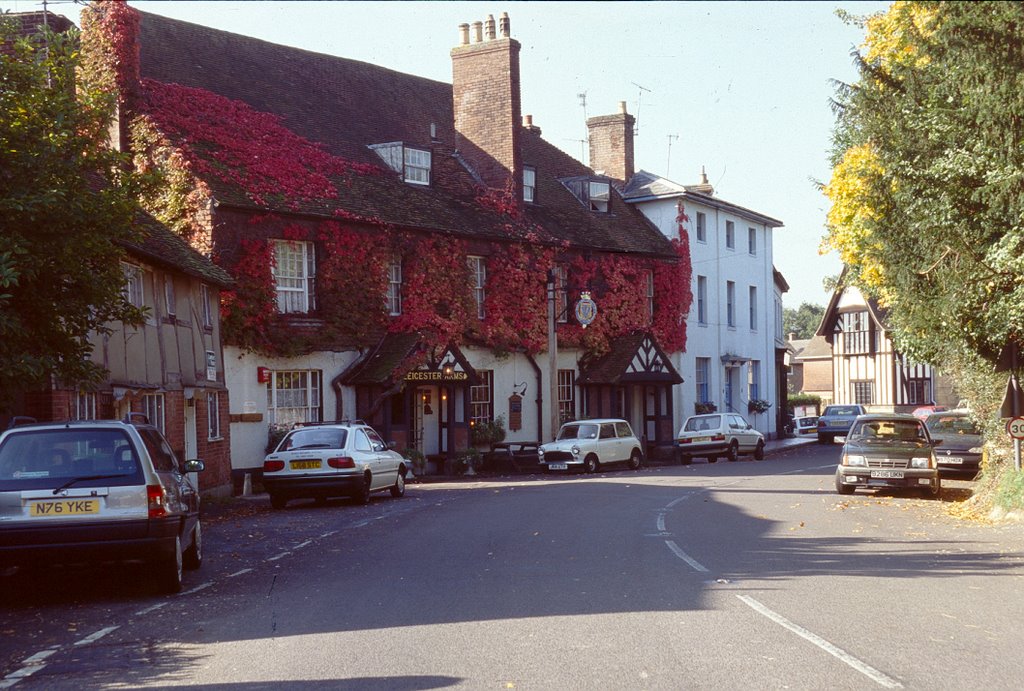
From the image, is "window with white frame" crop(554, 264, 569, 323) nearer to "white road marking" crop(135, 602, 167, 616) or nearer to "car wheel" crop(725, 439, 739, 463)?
"car wheel" crop(725, 439, 739, 463)

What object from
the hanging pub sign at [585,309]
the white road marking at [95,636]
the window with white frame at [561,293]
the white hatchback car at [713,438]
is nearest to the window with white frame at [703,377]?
the white hatchback car at [713,438]

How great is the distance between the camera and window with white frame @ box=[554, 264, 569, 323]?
41.7 metres

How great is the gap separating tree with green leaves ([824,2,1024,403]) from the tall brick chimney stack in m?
20.9

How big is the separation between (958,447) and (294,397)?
1700cm

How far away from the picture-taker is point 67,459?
37.4ft

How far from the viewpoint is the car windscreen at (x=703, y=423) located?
40.9 m

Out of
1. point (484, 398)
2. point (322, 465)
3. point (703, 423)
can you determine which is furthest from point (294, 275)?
point (703, 423)

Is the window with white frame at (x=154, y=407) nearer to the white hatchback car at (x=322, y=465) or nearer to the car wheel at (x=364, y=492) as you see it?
the white hatchback car at (x=322, y=465)

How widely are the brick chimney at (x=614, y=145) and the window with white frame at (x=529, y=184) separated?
8138mm

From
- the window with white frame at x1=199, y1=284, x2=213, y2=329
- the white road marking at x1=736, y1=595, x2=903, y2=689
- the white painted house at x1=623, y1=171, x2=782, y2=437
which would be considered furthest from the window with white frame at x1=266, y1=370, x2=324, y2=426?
the white road marking at x1=736, y1=595, x2=903, y2=689

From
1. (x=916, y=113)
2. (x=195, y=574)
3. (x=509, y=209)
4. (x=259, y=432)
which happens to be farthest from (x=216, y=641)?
(x=509, y=209)

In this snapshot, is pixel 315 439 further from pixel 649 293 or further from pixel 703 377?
pixel 703 377

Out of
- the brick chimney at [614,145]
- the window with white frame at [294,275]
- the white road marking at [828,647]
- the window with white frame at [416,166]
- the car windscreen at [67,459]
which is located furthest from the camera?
the brick chimney at [614,145]

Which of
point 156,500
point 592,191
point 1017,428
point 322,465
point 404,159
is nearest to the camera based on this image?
point 156,500
